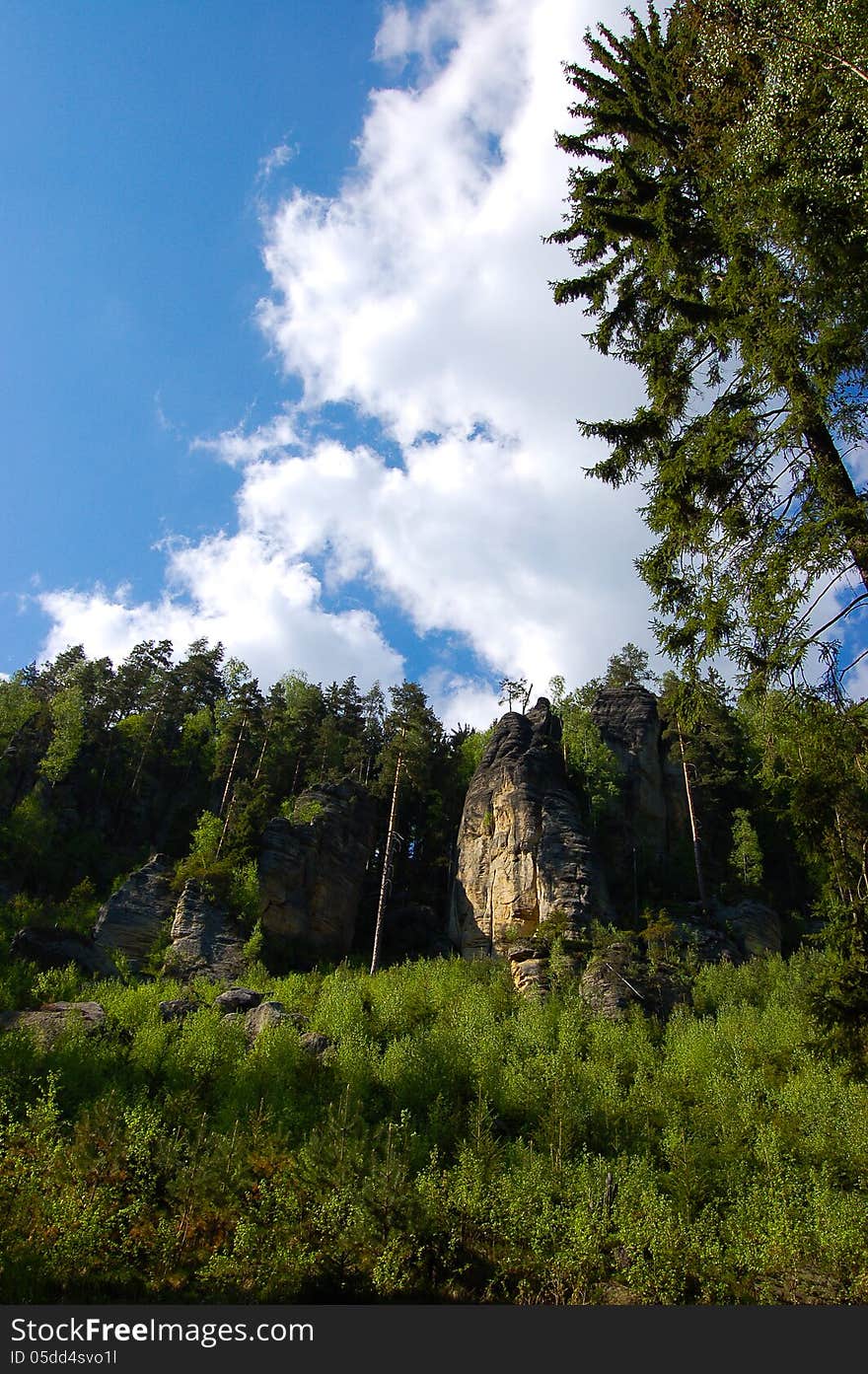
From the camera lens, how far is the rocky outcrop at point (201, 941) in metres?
34.6

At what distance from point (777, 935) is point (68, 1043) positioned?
33.4 metres

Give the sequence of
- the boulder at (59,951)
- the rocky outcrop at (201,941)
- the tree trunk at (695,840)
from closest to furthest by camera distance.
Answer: the boulder at (59,951)
the rocky outcrop at (201,941)
the tree trunk at (695,840)

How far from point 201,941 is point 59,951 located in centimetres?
613

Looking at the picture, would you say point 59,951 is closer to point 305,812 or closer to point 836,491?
point 305,812

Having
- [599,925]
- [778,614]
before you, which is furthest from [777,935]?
[778,614]

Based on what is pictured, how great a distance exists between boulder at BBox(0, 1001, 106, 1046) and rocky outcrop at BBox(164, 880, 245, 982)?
318 inches

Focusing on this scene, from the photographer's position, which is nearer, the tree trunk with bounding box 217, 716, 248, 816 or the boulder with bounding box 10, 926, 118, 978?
the boulder with bounding box 10, 926, 118, 978

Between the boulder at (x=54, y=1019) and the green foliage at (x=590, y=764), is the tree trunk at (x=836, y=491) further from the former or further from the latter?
the green foliage at (x=590, y=764)

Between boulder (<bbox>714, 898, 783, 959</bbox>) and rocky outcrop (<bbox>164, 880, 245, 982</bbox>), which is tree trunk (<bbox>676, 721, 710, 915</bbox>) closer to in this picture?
boulder (<bbox>714, 898, 783, 959</bbox>)

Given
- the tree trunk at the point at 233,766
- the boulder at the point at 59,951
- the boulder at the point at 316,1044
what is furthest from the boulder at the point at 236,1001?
the tree trunk at the point at 233,766

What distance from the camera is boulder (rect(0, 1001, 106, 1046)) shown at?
23.6 meters

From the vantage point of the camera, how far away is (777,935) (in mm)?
39312

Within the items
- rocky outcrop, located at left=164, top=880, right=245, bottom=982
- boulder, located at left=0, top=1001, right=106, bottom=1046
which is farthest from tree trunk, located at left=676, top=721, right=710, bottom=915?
boulder, located at left=0, top=1001, right=106, bottom=1046

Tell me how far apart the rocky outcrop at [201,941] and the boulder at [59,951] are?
2.79 m
